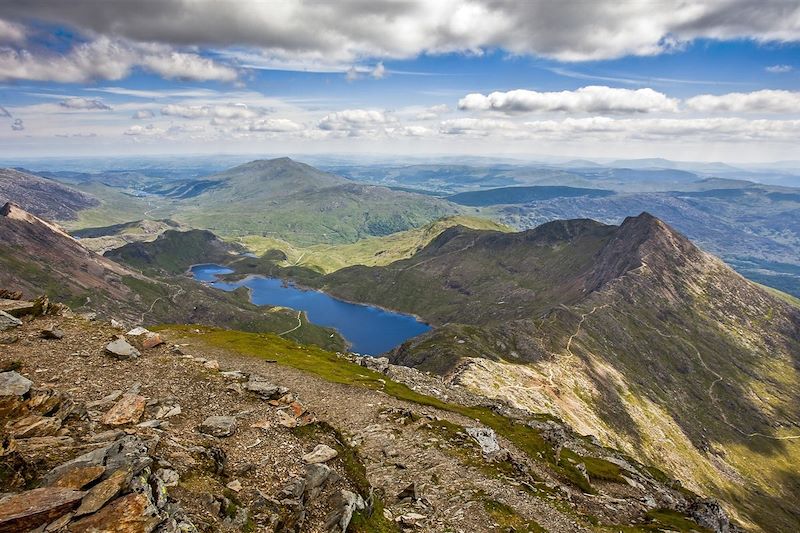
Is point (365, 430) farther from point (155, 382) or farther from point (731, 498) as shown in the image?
point (731, 498)

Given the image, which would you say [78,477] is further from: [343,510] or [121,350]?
[121,350]

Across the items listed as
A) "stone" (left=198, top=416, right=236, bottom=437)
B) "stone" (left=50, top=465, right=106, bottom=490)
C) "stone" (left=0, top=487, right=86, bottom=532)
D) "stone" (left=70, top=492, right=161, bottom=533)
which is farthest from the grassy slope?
"stone" (left=0, top=487, right=86, bottom=532)

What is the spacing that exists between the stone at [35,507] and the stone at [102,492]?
0.39 m

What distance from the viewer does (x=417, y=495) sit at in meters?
37.3

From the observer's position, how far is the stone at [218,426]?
34219 millimetres

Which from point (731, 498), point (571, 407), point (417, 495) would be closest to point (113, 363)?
point (417, 495)

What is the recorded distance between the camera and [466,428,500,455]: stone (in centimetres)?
5150

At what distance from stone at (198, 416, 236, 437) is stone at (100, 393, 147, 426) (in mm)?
4684

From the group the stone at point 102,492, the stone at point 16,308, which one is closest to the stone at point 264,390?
the stone at point 102,492

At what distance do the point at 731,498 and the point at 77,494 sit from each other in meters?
257

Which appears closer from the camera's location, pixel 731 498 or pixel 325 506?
pixel 325 506

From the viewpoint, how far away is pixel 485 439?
53.6 meters

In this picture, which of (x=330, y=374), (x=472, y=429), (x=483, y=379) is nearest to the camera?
(x=472, y=429)

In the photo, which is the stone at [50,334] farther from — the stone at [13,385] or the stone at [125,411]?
the stone at [13,385]
